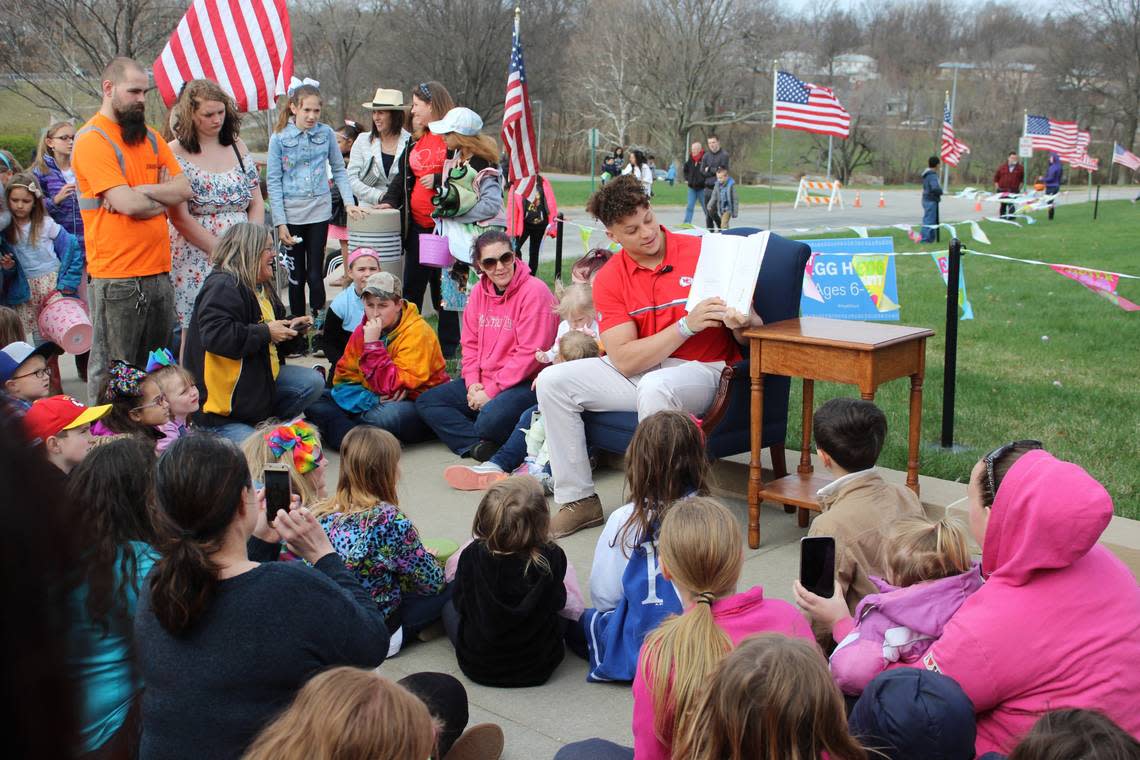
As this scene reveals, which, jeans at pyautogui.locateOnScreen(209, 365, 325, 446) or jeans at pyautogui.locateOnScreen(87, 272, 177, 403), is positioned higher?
jeans at pyautogui.locateOnScreen(87, 272, 177, 403)

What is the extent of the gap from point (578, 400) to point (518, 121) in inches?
191

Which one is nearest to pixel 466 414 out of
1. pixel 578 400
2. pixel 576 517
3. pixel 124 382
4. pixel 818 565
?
pixel 578 400

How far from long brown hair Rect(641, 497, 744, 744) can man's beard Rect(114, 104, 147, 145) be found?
15.6 feet

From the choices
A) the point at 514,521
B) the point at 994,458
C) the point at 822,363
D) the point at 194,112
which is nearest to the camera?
the point at 994,458

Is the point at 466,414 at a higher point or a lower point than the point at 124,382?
lower

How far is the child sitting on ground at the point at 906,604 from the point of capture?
10.1ft

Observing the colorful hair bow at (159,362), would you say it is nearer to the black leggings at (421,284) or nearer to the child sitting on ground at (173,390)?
the child sitting on ground at (173,390)

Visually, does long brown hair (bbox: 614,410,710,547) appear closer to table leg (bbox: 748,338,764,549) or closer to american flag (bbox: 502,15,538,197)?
table leg (bbox: 748,338,764,549)

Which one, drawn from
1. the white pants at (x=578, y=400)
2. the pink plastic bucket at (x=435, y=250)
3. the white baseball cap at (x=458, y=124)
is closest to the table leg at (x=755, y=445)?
the white pants at (x=578, y=400)

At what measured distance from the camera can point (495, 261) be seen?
6605 mm

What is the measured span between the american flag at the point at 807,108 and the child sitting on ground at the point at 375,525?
11967 mm

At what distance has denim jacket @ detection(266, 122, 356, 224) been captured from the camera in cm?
863

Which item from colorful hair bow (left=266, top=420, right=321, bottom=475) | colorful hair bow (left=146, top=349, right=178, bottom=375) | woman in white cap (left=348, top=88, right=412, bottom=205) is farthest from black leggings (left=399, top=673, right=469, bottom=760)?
woman in white cap (left=348, top=88, right=412, bottom=205)

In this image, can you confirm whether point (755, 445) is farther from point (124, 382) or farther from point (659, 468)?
point (124, 382)
